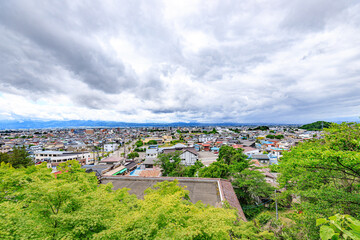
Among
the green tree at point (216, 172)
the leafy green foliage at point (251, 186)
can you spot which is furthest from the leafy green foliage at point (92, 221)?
the green tree at point (216, 172)

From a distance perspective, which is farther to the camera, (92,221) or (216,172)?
(216,172)

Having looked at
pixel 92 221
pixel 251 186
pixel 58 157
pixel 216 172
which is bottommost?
pixel 58 157

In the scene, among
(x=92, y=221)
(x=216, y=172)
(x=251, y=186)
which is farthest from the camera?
(x=216, y=172)

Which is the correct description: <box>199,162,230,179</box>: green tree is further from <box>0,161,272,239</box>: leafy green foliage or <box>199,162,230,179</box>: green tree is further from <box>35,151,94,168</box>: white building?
<box>35,151,94,168</box>: white building

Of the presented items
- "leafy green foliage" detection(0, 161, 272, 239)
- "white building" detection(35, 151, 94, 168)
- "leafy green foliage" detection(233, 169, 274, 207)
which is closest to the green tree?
"leafy green foliage" detection(233, 169, 274, 207)

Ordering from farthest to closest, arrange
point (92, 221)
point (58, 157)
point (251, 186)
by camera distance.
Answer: point (58, 157) < point (251, 186) < point (92, 221)

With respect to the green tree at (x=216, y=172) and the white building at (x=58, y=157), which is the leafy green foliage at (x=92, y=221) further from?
the white building at (x=58, y=157)

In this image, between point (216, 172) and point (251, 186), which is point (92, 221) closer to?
point (216, 172)

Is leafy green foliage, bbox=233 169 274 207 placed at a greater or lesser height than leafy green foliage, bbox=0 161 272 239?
lesser

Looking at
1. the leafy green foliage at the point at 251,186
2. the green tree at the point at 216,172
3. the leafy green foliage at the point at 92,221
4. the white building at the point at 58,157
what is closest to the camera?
the leafy green foliage at the point at 92,221

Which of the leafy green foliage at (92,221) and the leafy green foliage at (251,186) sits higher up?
the leafy green foliage at (92,221)

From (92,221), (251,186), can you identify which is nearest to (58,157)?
(92,221)

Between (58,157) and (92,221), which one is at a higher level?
(92,221)

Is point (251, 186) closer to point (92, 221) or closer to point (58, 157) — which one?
point (92, 221)
